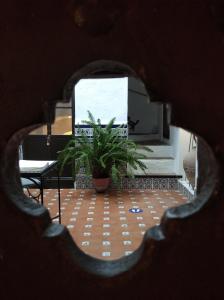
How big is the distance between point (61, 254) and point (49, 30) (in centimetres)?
22

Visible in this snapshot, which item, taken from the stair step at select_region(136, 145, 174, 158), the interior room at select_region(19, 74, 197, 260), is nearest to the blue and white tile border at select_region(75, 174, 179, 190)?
the interior room at select_region(19, 74, 197, 260)

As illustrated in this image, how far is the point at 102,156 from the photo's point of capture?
3721 millimetres

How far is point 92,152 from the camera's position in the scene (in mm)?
3812

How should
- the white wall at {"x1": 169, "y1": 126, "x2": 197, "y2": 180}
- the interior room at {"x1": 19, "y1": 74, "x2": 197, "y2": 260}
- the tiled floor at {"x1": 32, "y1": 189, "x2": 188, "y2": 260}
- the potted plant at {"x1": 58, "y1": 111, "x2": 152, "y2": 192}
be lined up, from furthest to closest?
the white wall at {"x1": 169, "y1": 126, "x2": 197, "y2": 180} < the potted plant at {"x1": 58, "y1": 111, "x2": 152, "y2": 192} < the interior room at {"x1": 19, "y1": 74, "x2": 197, "y2": 260} < the tiled floor at {"x1": 32, "y1": 189, "x2": 188, "y2": 260}

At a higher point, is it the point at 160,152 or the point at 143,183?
the point at 160,152

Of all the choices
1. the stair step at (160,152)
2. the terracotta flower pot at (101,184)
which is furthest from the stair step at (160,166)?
the terracotta flower pot at (101,184)

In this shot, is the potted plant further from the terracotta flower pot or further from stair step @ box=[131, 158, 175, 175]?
stair step @ box=[131, 158, 175, 175]

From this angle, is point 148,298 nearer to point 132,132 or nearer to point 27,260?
point 27,260

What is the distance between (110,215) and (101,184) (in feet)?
2.77

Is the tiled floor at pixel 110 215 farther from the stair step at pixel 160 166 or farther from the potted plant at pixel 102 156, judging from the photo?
the stair step at pixel 160 166

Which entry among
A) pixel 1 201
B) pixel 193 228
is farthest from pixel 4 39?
pixel 193 228

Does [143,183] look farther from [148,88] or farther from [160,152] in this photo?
[148,88]

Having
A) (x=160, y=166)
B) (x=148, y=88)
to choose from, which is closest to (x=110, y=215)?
(x=160, y=166)

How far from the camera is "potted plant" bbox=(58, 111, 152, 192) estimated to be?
3793 millimetres
